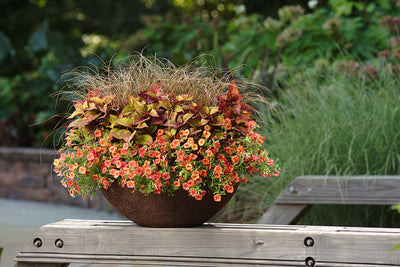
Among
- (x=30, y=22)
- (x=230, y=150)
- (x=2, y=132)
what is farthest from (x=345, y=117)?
(x=30, y=22)

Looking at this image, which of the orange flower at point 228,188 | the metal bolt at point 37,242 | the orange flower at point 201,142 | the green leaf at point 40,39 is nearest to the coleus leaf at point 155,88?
the orange flower at point 201,142

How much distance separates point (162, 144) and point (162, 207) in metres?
0.20

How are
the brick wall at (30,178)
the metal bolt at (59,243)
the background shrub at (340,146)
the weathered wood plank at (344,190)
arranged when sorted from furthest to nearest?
the brick wall at (30,178), the background shrub at (340,146), the weathered wood plank at (344,190), the metal bolt at (59,243)

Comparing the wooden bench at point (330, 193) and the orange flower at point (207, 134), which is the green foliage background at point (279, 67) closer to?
the wooden bench at point (330, 193)

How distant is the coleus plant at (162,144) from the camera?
167 centimetres

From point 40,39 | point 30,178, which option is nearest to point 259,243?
point 30,178

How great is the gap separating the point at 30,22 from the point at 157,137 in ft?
30.5

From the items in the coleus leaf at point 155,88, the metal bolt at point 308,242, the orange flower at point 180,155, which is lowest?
Result: the metal bolt at point 308,242

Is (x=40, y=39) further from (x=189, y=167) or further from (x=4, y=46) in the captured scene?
(x=189, y=167)

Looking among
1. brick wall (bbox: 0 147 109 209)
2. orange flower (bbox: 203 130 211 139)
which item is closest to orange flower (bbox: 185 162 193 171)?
orange flower (bbox: 203 130 211 139)

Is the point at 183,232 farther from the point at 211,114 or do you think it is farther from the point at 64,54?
the point at 64,54

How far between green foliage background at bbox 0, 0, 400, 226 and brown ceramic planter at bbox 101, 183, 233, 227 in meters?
0.42

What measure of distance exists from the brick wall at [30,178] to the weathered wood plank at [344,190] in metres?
3.29

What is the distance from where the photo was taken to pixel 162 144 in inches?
66.0
